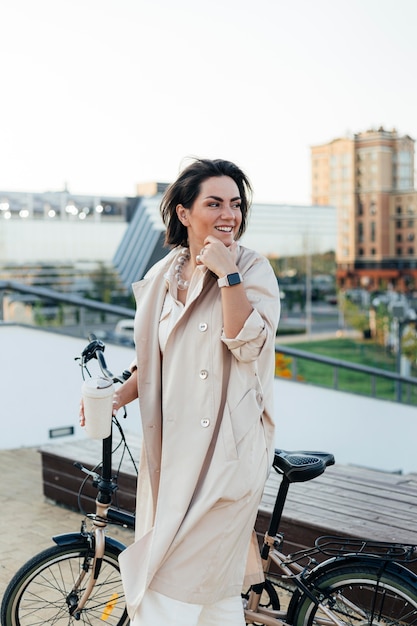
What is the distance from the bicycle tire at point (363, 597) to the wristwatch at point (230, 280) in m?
0.84

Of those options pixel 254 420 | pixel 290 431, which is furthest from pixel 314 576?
pixel 290 431

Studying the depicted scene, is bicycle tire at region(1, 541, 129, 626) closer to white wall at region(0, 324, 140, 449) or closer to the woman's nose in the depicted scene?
the woman's nose

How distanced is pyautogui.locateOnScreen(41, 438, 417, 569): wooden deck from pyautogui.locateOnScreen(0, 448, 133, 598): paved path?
19cm

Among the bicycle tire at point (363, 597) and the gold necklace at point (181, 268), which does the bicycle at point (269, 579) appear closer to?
the bicycle tire at point (363, 597)

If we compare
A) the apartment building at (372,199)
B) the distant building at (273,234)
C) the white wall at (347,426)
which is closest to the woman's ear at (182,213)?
the white wall at (347,426)

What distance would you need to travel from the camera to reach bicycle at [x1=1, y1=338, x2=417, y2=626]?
2102 mm

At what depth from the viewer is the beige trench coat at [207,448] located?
2010 millimetres

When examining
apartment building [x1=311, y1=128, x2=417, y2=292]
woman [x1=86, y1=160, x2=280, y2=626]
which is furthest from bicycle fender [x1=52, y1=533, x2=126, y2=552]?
apartment building [x1=311, y1=128, x2=417, y2=292]

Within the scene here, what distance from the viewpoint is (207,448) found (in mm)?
2029

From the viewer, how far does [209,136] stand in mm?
60969

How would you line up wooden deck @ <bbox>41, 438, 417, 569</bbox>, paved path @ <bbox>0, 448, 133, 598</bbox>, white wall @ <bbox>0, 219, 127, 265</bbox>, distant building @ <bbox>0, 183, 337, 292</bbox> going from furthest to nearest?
white wall @ <bbox>0, 219, 127, 265</bbox>, distant building @ <bbox>0, 183, 337, 292</bbox>, paved path @ <bbox>0, 448, 133, 598</bbox>, wooden deck @ <bbox>41, 438, 417, 569</bbox>

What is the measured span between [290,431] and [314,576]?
6.36 m

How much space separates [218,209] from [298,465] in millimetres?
762

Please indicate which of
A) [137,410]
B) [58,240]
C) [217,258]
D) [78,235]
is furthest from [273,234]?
[217,258]
